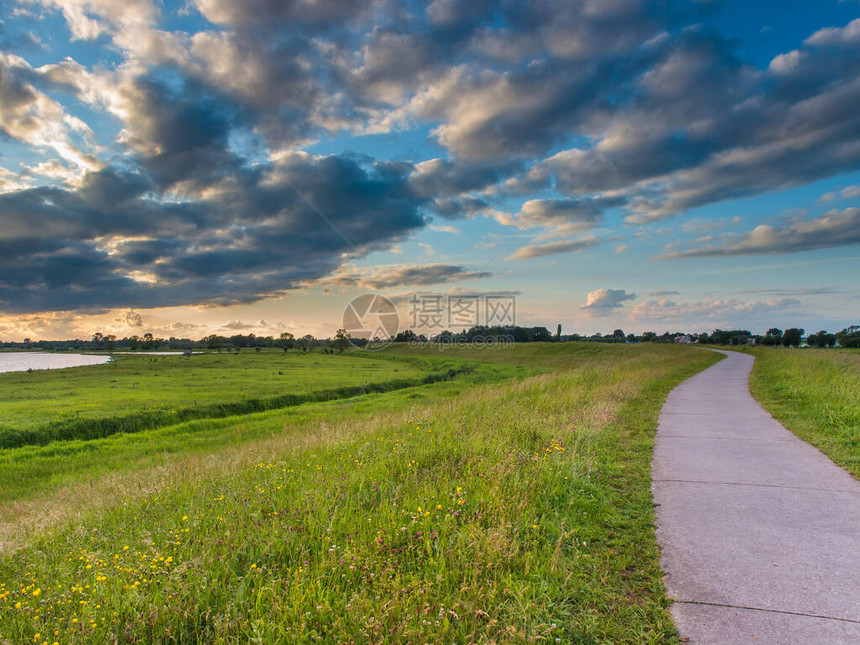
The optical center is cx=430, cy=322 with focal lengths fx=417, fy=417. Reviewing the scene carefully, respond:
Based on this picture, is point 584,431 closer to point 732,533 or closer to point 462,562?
point 732,533

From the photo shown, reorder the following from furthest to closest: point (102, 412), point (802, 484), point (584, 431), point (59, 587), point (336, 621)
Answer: point (102, 412), point (584, 431), point (802, 484), point (59, 587), point (336, 621)

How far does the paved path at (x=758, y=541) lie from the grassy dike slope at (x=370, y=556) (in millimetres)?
314

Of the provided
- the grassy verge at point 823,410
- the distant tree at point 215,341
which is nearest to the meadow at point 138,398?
the grassy verge at point 823,410

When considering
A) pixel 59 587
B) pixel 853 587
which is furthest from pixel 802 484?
pixel 59 587

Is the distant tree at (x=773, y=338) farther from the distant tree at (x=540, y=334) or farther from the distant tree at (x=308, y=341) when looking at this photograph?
the distant tree at (x=308, y=341)

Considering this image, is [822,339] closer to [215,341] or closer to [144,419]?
[144,419]

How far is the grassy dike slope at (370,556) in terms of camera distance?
11.5 feet

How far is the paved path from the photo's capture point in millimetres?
3525

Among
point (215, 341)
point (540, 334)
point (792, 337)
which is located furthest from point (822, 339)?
point (215, 341)

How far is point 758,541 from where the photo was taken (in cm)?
487

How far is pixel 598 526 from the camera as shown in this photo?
5.43 m

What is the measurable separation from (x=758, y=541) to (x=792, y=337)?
148530 mm

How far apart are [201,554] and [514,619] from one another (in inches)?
134

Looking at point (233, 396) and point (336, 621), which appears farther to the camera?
point (233, 396)
